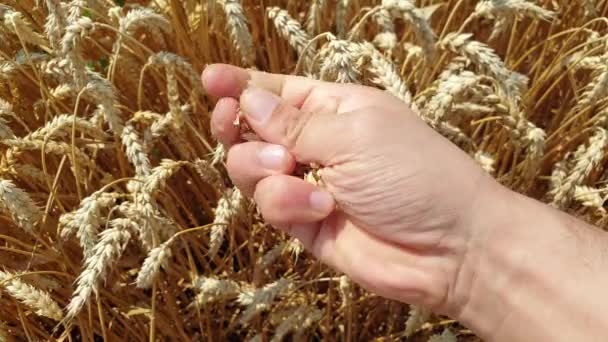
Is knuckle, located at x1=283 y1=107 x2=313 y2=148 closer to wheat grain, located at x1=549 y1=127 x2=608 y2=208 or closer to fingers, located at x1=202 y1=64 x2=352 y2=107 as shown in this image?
fingers, located at x1=202 y1=64 x2=352 y2=107

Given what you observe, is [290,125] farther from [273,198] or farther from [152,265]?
[152,265]

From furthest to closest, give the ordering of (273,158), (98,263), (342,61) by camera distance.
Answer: (273,158), (342,61), (98,263)

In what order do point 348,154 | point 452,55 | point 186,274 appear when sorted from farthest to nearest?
point 452,55
point 186,274
point 348,154

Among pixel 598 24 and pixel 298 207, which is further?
pixel 598 24

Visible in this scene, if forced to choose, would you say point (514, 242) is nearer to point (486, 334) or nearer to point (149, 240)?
point (486, 334)

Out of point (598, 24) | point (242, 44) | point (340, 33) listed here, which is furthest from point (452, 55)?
point (242, 44)

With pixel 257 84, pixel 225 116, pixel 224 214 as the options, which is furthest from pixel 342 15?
pixel 224 214
